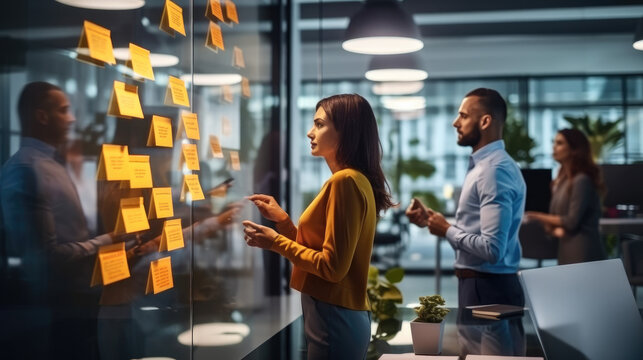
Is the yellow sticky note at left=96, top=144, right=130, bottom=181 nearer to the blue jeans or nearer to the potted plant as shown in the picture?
the blue jeans

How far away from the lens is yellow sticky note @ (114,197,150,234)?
2.00 metres

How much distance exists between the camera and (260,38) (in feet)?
15.4

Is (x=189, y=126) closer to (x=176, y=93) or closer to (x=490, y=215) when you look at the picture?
(x=176, y=93)

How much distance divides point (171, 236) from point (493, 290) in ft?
4.17

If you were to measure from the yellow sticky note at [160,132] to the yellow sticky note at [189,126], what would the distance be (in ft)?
0.43

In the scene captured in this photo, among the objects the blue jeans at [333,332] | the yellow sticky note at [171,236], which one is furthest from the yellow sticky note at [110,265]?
the blue jeans at [333,332]

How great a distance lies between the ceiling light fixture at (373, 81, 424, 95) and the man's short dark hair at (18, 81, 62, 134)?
851cm

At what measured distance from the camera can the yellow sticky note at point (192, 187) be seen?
2660 millimetres

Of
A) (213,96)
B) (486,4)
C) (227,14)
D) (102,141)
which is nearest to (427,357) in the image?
(102,141)

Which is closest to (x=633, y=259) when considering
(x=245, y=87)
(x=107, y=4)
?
(x=245, y=87)

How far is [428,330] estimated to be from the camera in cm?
195

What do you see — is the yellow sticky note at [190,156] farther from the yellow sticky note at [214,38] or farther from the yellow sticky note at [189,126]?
the yellow sticky note at [214,38]

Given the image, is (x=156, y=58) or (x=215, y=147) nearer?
(x=156, y=58)

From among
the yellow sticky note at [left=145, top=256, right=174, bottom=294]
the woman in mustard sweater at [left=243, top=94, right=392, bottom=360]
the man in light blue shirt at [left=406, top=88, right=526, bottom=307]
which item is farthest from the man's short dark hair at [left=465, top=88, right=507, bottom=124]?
the yellow sticky note at [left=145, top=256, right=174, bottom=294]
